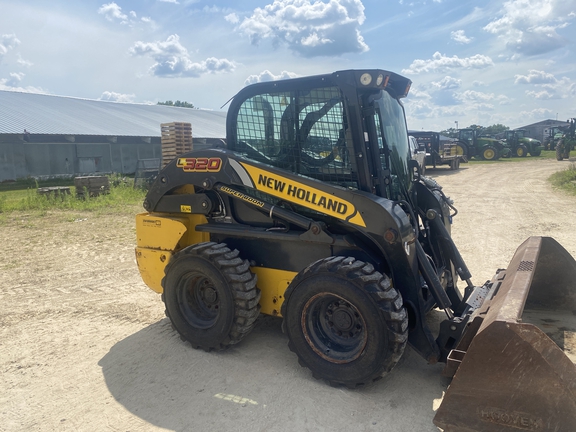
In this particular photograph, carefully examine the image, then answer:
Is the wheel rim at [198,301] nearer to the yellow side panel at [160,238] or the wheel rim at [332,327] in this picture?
the yellow side panel at [160,238]

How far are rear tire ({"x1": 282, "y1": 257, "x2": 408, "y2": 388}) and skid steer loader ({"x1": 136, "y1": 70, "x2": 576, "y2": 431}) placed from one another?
1 cm

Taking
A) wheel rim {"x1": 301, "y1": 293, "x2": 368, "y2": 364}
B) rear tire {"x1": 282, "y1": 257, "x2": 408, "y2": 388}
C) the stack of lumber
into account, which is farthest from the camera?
the stack of lumber

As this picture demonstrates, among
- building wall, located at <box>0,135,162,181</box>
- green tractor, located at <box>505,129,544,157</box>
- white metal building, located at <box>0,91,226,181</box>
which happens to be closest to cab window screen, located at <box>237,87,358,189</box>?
white metal building, located at <box>0,91,226,181</box>

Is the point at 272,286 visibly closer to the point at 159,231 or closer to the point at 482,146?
the point at 159,231

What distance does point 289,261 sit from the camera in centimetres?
437

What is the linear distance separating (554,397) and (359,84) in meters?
2.60

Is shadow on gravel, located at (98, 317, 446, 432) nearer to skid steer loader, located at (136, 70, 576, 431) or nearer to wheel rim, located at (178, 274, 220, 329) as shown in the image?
skid steer loader, located at (136, 70, 576, 431)

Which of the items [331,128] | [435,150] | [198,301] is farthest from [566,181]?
[198,301]

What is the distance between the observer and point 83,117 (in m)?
28.5

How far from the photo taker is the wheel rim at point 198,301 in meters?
4.56

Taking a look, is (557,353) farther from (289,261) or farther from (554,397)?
(289,261)

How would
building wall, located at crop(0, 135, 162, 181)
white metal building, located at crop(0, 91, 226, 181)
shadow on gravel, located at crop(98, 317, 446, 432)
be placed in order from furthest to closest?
white metal building, located at crop(0, 91, 226, 181)
building wall, located at crop(0, 135, 162, 181)
shadow on gravel, located at crop(98, 317, 446, 432)

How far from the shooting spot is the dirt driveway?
3.46 m

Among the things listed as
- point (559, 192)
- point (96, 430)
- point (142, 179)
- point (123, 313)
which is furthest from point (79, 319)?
point (559, 192)
